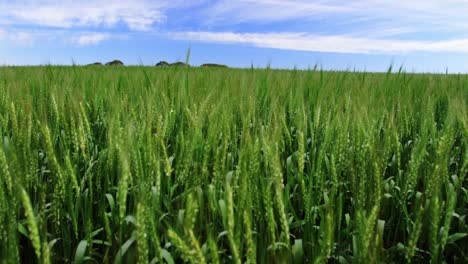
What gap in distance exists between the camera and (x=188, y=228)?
28.9 inches

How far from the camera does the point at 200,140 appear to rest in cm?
158

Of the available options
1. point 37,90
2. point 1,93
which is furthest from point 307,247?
point 37,90

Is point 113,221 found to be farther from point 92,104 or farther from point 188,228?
point 92,104

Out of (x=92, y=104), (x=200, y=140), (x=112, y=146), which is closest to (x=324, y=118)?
(x=200, y=140)

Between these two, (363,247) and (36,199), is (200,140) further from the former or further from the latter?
(363,247)

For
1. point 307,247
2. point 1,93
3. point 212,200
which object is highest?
point 1,93

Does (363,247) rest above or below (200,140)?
below

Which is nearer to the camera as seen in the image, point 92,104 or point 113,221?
point 113,221

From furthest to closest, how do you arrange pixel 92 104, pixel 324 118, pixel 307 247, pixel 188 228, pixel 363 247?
pixel 92 104, pixel 324 118, pixel 307 247, pixel 363 247, pixel 188 228

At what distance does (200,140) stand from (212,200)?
15.0 inches

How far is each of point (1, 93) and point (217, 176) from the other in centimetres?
169

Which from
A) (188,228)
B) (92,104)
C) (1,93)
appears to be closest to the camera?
(188,228)

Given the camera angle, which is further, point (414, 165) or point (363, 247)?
point (414, 165)

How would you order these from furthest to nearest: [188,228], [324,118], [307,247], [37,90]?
[37,90]
[324,118]
[307,247]
[188,228]
